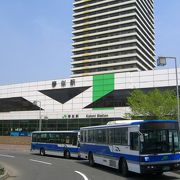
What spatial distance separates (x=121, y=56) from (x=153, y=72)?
2726 inches

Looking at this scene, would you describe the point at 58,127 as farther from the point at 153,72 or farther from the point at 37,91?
the point at 153,72

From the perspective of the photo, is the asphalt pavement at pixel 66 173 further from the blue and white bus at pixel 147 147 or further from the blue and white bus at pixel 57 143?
the blue and white bus at pixel 57 143

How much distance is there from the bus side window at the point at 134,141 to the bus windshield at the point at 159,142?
426mm

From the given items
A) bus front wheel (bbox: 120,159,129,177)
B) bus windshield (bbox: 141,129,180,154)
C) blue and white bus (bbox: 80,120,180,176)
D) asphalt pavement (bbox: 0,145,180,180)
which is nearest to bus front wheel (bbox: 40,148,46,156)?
asphalt pavement (bbox: 0,145,180,180)

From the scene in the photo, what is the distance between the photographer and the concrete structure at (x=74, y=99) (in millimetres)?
64681

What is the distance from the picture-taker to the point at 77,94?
72.6m

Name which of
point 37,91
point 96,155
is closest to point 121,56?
point 37,91

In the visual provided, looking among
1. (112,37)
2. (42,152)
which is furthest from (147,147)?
(112,37)

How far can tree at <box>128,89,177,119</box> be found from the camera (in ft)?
137

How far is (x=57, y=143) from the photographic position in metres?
35.5

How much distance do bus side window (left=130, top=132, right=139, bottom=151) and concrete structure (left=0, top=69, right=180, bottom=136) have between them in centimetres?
4427

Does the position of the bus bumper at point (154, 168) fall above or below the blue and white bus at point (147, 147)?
below

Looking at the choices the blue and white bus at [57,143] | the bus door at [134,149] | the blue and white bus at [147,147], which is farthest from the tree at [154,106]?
the bus door at [134,149]

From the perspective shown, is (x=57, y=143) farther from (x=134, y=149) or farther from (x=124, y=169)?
(x=134, y=149)
